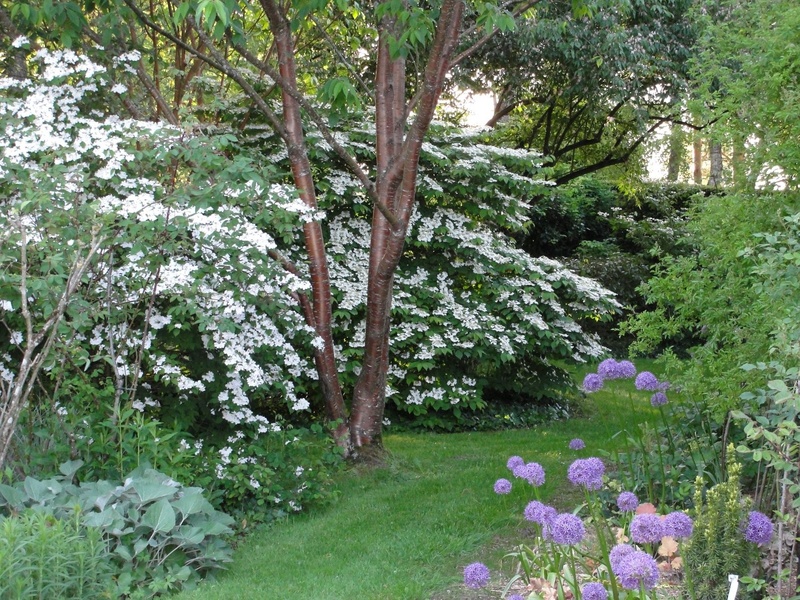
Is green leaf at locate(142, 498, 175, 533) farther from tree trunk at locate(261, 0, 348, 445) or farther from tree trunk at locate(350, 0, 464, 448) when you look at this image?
tree trunk at locate(350, 0, 464, 448)

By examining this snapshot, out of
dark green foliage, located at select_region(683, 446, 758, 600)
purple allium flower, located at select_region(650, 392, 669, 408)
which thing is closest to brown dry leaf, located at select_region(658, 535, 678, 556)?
dark green foliage, located at select_region(683, 446, 758, 600)

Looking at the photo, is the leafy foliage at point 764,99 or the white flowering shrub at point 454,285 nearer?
the leafy foliage at point 764,99

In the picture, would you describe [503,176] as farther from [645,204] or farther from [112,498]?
[645,204]

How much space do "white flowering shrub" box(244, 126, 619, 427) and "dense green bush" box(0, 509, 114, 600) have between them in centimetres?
410

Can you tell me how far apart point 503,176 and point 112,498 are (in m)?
5.41

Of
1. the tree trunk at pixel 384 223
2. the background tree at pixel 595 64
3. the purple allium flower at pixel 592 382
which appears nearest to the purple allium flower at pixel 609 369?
the purple allium flower at pixel 592 382

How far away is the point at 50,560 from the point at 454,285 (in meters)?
6.03

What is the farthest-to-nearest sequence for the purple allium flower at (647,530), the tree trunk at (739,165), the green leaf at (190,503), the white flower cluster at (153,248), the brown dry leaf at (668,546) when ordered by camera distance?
the white flower cluster at (153,248)
the tree trunk at (739,165)
the green leaf at (190,503)
the brown dry leaf at (668,546)
the purple allium flower at (647,530)

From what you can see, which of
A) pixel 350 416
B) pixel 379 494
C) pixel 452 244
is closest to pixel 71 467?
pixel 379 494

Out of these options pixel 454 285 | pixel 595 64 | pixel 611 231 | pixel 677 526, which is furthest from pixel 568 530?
pixel 611 231

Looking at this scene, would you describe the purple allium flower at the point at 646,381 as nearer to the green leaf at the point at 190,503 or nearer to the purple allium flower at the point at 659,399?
the purple allium flower at the point at 659,399

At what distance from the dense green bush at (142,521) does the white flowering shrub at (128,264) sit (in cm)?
43

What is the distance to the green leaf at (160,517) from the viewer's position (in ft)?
13.0

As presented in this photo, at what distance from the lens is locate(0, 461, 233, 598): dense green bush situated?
3.88m
